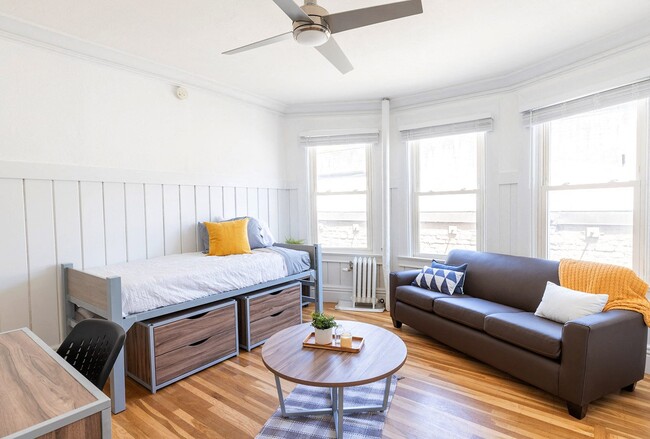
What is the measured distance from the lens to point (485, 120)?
11.8 feet

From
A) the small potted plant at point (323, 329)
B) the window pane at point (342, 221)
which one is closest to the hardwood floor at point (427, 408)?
the small potted plant at point (323, 329)

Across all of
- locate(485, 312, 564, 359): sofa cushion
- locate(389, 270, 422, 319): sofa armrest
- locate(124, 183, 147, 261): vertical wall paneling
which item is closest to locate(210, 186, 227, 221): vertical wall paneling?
locate(124, 183, 147, 261): vertical wall paneling

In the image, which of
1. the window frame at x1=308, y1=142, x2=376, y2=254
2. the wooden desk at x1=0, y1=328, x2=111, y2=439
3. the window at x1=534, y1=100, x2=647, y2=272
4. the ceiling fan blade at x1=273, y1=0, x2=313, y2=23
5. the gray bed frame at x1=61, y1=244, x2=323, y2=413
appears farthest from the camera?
the window frame at x1=308, y1=142, x2=376, y2=254

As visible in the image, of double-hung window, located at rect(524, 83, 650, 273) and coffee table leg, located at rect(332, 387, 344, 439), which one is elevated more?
double-hung window, located at rect(524, 83, 650, 273)

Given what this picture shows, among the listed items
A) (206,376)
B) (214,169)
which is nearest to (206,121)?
(214,169)

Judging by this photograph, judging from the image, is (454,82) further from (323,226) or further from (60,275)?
(60,275)

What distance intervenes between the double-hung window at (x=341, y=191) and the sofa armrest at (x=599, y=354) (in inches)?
101

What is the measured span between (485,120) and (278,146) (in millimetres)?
2480

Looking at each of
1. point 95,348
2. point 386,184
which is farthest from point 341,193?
point 95,348

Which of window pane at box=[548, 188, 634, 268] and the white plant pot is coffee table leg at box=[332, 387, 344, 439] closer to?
the white plant pot

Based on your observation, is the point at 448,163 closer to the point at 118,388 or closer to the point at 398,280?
the point at 398,280

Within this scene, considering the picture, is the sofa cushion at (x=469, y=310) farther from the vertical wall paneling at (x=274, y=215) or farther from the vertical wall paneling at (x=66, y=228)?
the vertical wall paneling at (x=66, y=228)

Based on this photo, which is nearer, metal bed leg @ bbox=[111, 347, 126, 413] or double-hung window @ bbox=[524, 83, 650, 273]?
metal bed leg @ bbox=[111, 347, 126, 413]

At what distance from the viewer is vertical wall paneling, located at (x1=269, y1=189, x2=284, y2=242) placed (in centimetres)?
438
